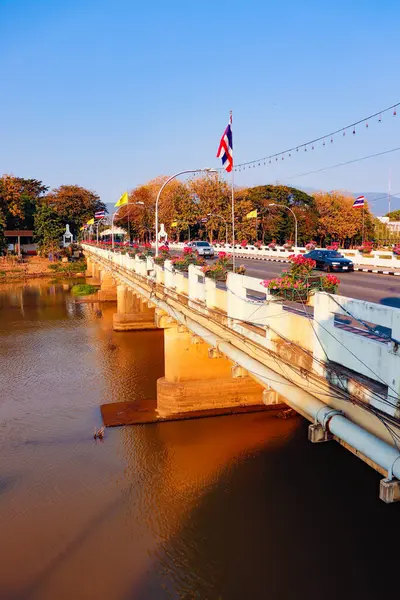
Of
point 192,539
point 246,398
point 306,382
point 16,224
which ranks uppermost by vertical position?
point 16,224

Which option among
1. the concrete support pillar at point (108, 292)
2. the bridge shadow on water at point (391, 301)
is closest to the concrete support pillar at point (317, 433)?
the bridge shadow on water at point (391, 301)

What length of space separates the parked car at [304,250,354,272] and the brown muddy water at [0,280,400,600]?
44.3ft

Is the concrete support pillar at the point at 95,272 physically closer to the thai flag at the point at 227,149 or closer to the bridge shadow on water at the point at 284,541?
the thai flag at the point at 227,149

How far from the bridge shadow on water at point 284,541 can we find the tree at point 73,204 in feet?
260

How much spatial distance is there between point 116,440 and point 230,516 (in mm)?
5448

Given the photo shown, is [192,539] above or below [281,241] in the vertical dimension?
below

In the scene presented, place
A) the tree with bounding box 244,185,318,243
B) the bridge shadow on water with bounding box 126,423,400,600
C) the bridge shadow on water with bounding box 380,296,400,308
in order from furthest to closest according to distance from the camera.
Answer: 1. the tree with bounding box 244,185,318,243
2. the bridge shadow on water with bounding box 380,296,400,308
3. the bridge shadow on water with bounding box 126,423,400,600

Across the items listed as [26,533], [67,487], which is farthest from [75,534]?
[67,487]

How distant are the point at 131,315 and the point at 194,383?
18.0 metres

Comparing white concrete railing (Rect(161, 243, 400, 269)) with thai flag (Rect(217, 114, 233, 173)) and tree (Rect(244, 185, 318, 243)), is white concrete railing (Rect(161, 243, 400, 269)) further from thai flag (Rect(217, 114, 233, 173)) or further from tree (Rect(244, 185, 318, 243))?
tree (Rect(244, 185, 318, 243))

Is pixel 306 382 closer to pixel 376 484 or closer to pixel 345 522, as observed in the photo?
pixel 345 522

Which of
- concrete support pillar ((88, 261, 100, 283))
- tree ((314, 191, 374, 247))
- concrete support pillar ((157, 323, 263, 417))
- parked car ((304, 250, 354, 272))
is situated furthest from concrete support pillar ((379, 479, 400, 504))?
tree ((314, 191, 374, 247))

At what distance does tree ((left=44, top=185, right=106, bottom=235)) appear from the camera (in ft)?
293

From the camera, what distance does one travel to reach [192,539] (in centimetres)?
1137
